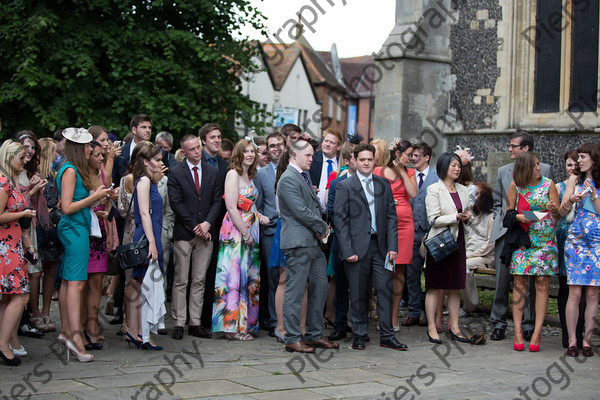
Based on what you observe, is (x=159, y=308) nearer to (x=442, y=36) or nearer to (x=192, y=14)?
(x=442, y=36)

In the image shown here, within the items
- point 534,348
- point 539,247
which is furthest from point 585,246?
point 534,348

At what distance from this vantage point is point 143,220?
25.1 feet

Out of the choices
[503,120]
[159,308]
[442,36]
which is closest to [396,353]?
[159,308]

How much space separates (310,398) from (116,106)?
16409 millimetres

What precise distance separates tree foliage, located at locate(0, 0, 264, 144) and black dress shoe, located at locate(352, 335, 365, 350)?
13.6 meters

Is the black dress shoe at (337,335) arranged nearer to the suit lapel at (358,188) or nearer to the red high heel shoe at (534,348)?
the suit lapel at (358,188)

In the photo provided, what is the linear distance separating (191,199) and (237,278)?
0.98m

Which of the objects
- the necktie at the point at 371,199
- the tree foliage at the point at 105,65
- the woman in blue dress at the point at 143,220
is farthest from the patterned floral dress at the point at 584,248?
the tree foliage at the point at 105,65

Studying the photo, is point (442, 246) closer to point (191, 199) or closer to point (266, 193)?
point (266, 193)

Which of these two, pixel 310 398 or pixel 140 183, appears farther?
pixel 140 183

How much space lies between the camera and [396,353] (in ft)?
25.4

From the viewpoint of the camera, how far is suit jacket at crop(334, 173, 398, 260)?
803cm

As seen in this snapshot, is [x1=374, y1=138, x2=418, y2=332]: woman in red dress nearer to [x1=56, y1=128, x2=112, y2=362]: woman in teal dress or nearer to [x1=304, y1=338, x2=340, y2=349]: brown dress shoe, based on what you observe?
[x1=304, y1=338, x2=340, y2=349]: brown dress shoe

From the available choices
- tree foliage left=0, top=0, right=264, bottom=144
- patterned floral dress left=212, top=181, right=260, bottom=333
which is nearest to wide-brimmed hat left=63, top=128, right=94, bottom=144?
patterned floral dress left=212, top=181, right=260, bottom=333
